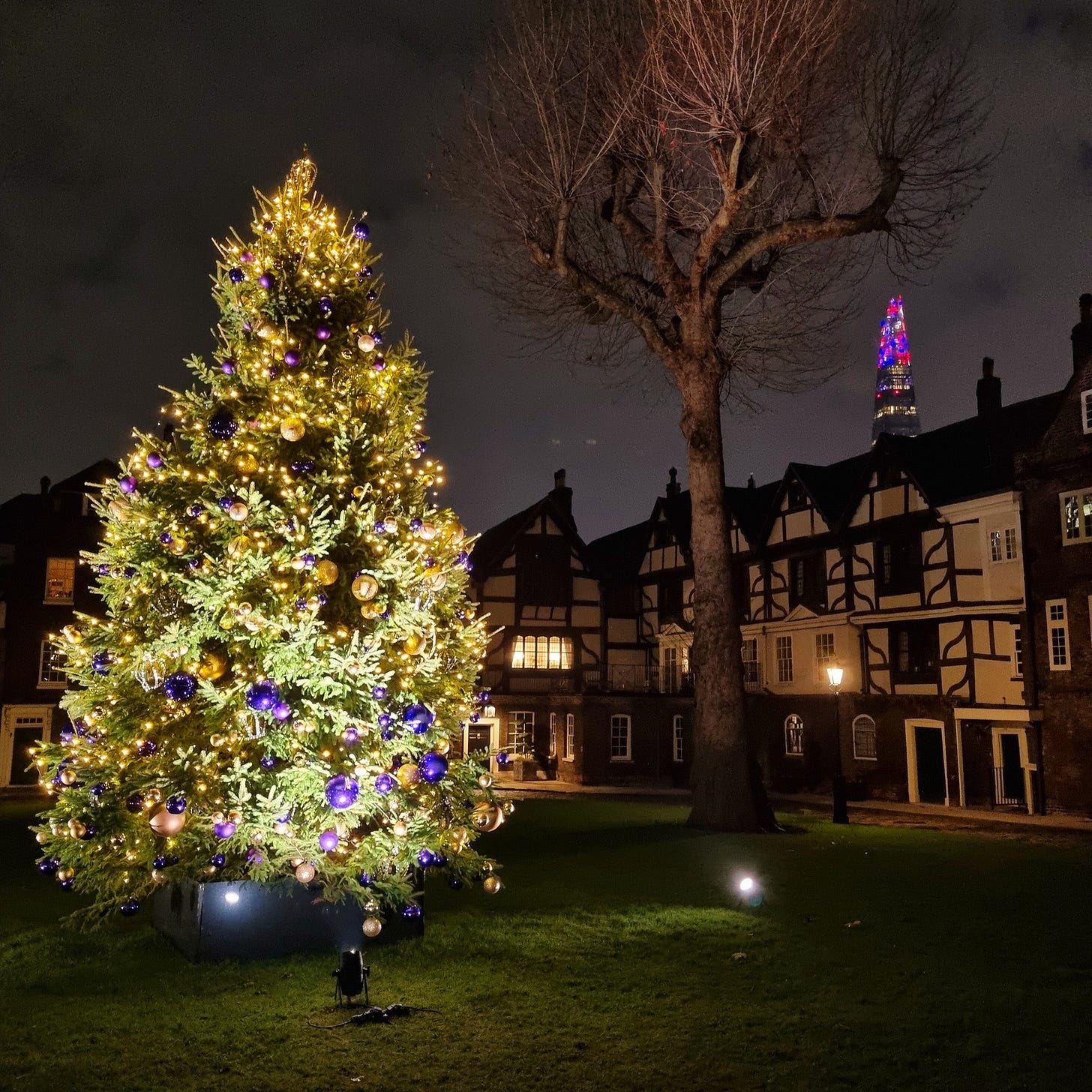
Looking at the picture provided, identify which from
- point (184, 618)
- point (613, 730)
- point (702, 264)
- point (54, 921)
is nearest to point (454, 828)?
point (184, 618)

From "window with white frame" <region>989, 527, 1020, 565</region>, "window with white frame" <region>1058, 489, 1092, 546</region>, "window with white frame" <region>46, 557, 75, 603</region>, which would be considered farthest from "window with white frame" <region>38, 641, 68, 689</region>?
"window with white frame" <region>1058, 489, 1092, 546</region>

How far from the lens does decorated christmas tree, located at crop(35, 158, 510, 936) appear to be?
808cm

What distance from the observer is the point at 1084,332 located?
27.1m

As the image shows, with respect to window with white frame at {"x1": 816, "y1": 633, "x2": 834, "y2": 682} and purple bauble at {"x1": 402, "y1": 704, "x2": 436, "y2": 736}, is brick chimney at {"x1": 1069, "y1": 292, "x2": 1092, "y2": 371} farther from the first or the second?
purple bauble at {"x1": 402, "y1": 704, "x2": 436, "y2": 736}

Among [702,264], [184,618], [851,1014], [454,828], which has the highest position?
[702,264]

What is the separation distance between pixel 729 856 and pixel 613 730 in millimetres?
23924

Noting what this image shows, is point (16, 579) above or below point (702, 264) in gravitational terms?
below

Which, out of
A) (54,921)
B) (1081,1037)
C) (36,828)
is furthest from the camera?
(54,921)

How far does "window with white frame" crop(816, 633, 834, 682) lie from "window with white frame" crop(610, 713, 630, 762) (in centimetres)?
789

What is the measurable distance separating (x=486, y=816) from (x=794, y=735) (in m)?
29.0

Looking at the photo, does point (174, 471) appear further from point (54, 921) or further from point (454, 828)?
point (54, 921)

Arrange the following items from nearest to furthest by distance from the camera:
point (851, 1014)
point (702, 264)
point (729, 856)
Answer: point (851, 1014), point (729, 856), point (702, 264)

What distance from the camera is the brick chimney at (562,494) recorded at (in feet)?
149

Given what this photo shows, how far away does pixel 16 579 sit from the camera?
35.6 metres
